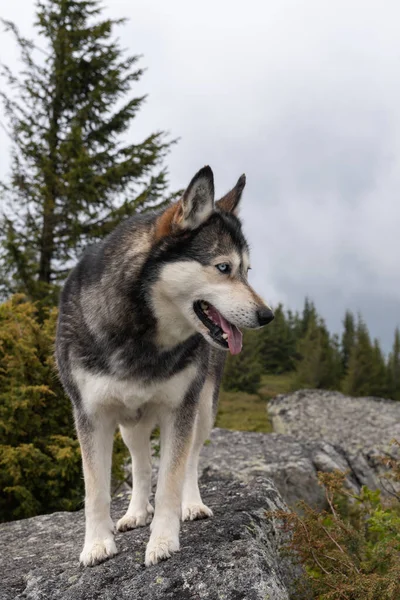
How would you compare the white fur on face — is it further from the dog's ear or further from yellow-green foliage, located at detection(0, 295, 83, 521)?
yellow-green foliage, located at detection(0, 295, 83, 521)

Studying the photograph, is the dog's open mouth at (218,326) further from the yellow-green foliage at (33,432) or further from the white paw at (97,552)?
the yellow-green foliage at (33,432)

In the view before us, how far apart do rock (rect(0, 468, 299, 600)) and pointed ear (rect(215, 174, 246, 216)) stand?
256cm

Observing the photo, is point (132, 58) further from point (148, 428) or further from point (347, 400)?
point (347, 400)

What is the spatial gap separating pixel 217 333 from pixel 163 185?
13.4 metres

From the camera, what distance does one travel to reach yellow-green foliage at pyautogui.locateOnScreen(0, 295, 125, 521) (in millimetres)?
7369

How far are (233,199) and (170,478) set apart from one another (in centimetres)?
227

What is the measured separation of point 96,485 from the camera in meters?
4.21

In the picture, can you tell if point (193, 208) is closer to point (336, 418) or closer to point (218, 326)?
point (218, 326)

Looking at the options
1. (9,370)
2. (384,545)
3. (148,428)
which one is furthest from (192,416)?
(9,370)

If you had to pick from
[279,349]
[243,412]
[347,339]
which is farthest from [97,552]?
[279,349]

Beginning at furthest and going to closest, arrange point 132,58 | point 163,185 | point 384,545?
point 132,58
point 163,185
point 384,545

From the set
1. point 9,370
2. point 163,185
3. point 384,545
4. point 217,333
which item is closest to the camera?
point 217,333

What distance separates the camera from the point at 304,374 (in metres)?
60.7

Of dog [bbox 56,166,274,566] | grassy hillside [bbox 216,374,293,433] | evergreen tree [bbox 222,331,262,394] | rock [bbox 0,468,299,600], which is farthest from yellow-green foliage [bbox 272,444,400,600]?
evergreen tree [bbox 222,331,262,394]
